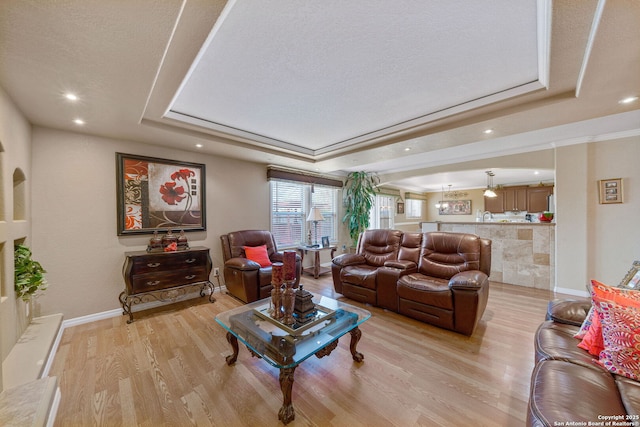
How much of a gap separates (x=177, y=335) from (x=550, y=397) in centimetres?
298

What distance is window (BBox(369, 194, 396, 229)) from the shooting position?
7238 millimetres

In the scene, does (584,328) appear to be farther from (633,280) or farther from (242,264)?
(242,264)

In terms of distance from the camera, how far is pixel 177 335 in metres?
2.53

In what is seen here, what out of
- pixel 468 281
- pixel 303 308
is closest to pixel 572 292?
pixel 468 281

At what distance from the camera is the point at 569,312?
1707 mm

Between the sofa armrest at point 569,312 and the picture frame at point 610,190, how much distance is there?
9.68 ft

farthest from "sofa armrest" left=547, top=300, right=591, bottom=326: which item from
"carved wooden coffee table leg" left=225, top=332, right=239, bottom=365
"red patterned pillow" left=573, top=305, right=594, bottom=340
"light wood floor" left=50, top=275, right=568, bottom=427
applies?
"carved wooden coffee table leg" left=225, top=332, right=239, bottom=365

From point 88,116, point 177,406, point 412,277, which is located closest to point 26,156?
point 88,116

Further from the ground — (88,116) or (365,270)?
(88,116)

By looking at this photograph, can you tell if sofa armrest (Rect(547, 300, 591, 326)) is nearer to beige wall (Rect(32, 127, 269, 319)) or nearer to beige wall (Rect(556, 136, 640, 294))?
beige wall (Rect(556, 136, 640, 294))

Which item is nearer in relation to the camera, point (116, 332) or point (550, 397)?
point (550, 397)

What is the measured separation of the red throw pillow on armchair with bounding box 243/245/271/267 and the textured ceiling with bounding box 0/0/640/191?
1653mm

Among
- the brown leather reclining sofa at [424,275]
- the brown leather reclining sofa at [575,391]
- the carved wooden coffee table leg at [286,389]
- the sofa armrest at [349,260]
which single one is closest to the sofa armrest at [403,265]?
the brown leather reclining sofa at [424,275]

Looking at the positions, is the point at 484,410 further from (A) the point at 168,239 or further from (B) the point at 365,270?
(A) the point at 168,239
